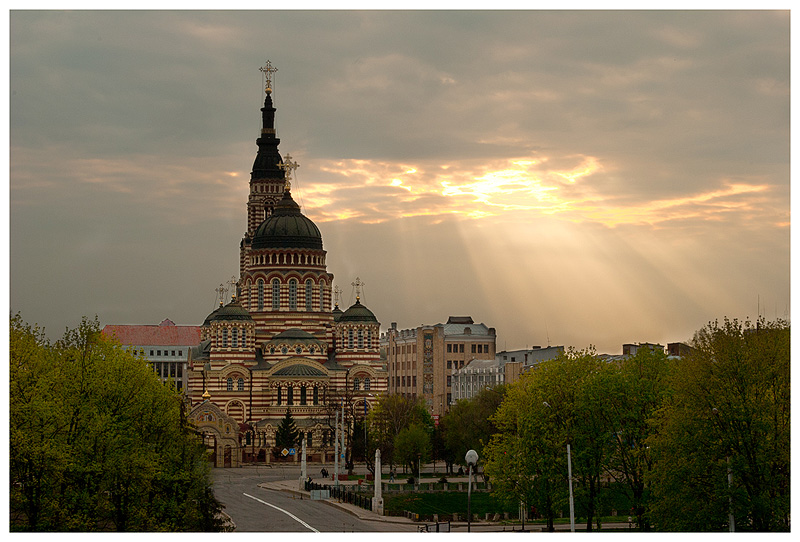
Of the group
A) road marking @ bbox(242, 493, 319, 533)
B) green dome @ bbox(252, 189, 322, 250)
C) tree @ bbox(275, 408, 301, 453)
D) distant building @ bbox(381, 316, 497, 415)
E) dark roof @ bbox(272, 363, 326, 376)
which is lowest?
road marking @ bbox(242, 493, 319, 533)

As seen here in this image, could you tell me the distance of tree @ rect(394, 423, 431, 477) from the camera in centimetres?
10025

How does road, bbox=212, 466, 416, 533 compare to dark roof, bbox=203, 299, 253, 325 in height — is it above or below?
below

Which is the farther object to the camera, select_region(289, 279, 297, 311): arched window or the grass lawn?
select_region(289, 279, 297, 311): arched window

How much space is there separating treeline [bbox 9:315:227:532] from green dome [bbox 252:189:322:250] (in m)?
72.1

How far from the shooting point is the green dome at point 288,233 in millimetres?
127312

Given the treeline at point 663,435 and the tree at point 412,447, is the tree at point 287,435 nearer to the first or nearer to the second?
the tree at point 412,447

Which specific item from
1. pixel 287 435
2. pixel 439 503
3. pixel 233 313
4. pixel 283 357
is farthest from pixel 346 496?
pixel 233 313

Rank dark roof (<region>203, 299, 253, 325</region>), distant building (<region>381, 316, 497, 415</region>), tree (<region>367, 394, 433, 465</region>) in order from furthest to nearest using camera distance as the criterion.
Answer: distant building (<region>381, 316, 497, 415</region>) → dark roof (<region>203, 299, 253, 325</region>) → tree (<region>367, 394, 433, 465</region>)

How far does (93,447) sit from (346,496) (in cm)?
3515

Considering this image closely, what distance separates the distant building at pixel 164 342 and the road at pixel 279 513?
3693 inches

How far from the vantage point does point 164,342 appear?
632 feet

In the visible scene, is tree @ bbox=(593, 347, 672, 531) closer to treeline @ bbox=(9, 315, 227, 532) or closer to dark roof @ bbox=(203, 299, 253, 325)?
treeline @ bbox=(9, 315, 227, 532)

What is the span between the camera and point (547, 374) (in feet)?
200

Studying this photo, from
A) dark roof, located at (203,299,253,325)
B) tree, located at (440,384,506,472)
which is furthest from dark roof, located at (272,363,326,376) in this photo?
tree, located at (440,384,506,472)
